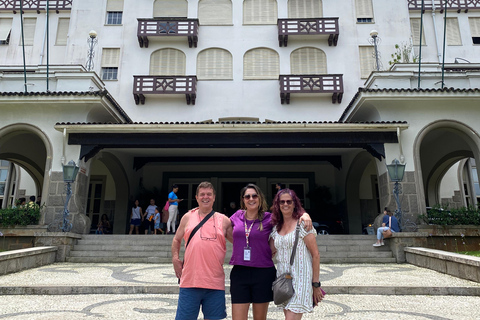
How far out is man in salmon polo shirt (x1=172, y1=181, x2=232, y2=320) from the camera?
2877 millimetres

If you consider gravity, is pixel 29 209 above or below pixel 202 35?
below

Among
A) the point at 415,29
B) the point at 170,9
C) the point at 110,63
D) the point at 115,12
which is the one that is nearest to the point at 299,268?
the point at 110,63

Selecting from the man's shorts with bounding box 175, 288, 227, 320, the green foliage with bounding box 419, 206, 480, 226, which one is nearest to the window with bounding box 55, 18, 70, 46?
the green foliage with bounding box 419, 206, 480, 226

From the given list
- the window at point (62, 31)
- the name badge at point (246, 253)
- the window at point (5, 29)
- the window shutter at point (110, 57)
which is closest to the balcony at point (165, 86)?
the window shutter at point (110, 57)

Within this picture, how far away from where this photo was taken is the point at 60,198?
11234mm

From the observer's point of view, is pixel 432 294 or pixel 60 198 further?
pixel 60 198

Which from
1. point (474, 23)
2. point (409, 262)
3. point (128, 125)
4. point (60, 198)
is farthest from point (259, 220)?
point (474, 23)

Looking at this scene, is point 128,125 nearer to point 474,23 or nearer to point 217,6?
point 217,6

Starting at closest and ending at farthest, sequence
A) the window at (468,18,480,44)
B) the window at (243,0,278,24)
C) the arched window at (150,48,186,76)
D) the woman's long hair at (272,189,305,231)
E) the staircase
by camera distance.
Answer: the woman's long hair at (272,189,305,231) → the staircase → the arched window at (150,48,186,76) → the window at (243,0,278,24) → the window at (468,18,480,44)

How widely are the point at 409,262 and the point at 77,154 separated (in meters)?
10.6

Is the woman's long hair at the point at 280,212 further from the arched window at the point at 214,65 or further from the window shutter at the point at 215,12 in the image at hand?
the window shutter at the point at 215,12

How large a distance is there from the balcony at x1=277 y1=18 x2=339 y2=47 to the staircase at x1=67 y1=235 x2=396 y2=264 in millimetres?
11838

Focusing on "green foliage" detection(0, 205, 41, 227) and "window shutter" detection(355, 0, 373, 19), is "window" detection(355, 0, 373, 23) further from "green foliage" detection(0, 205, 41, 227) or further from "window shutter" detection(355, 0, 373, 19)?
"green foliage" detection(0, 205, 41, 227)

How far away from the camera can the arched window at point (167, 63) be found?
61.2ft
